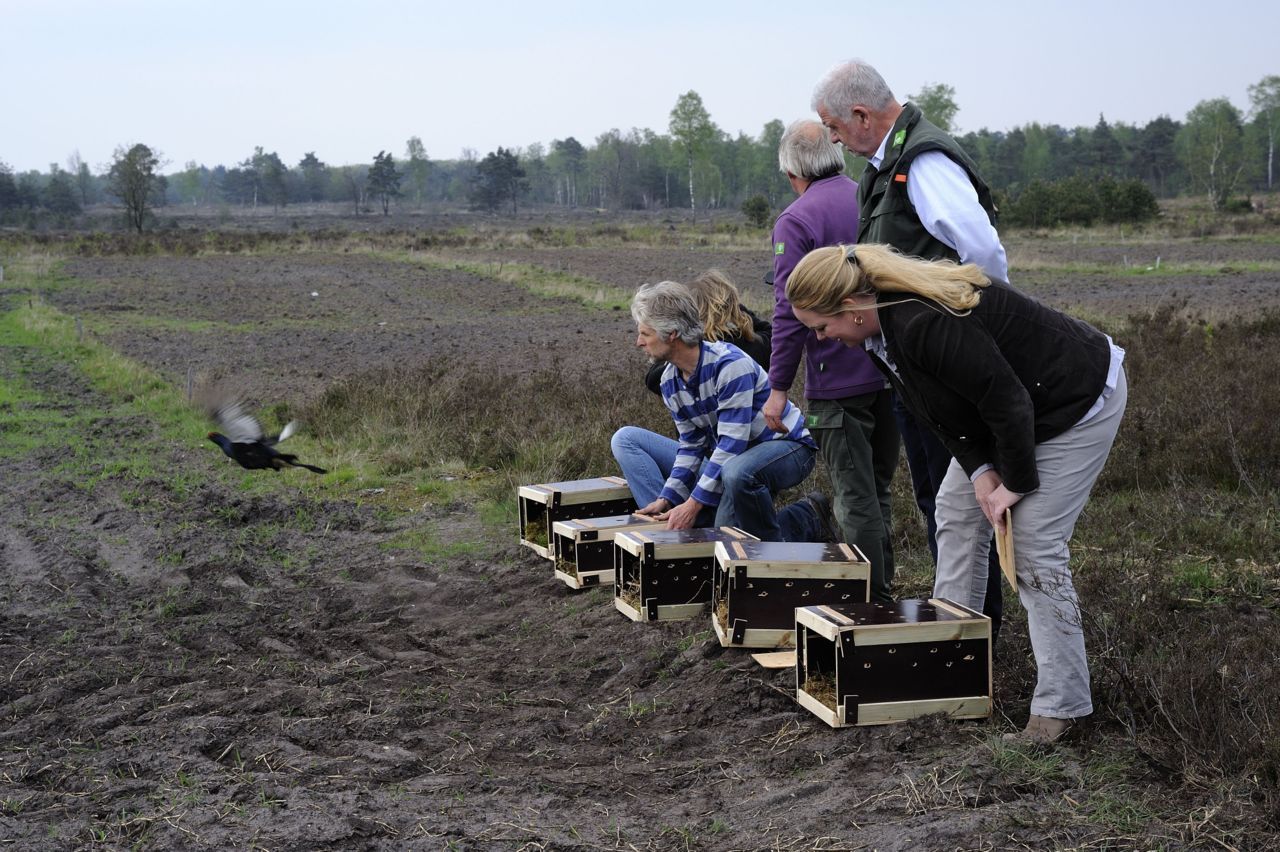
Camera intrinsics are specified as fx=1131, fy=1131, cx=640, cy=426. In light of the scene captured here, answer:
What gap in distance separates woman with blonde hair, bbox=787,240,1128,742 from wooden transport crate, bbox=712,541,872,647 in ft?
3.72

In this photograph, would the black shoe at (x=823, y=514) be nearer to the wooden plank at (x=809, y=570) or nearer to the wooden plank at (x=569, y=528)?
the wooden plank at (x=569, y=528)

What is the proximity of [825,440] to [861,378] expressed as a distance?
1.08 ft

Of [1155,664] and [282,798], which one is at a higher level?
[1155,664]

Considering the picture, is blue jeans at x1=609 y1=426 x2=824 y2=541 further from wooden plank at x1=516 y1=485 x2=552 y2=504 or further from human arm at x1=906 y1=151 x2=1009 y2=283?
human arm at x1=906 y1=151 x2=1009 y2=283

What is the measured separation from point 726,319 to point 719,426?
63 cm

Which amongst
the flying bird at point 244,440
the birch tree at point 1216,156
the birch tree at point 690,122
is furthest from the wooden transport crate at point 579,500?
the birch tree at point 690,122

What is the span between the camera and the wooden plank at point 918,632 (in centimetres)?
387

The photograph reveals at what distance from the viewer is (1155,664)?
392cm

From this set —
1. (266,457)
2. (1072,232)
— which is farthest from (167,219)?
(266,457)

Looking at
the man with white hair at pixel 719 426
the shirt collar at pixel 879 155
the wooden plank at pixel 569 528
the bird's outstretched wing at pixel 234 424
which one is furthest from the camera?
the bird's outstretched wing at pixel 234 424

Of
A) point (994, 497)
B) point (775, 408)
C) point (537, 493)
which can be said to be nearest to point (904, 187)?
point (994, 497)

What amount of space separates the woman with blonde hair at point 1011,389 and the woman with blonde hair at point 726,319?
7.25ft

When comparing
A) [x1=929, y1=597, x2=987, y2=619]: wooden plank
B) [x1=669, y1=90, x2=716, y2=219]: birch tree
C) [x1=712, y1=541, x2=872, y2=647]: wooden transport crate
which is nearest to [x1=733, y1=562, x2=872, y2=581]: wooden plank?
[x1=712, y1=541, x2=872, y2=647]: wooden transport crate

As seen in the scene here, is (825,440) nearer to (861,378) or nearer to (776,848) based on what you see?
(861,378)
